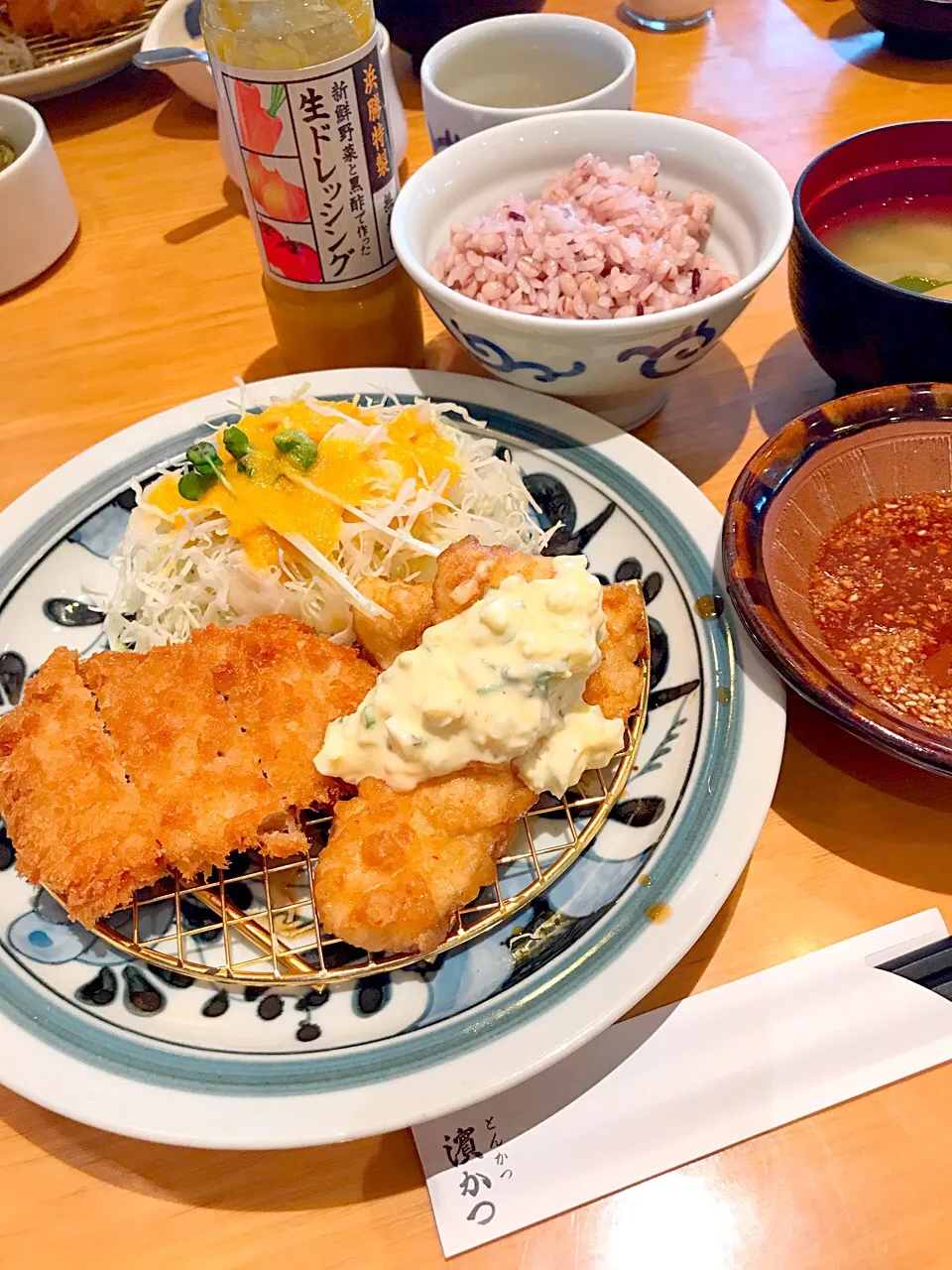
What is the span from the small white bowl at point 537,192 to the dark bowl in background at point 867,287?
11 centimetres

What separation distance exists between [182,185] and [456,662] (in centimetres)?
247

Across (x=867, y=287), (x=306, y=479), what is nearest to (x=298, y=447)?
(x=306, y=479)

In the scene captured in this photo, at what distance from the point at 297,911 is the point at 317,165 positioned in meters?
1.38

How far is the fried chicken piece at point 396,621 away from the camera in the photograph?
1.50 metres

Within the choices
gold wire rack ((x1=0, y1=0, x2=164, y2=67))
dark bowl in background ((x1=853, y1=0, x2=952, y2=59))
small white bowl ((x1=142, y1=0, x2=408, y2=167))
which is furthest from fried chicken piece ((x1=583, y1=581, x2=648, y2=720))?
gold wire rack ((x1=0, y1=0, x2=164, y2=67))

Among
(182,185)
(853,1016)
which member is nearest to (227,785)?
(853,1016)

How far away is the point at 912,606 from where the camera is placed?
59.2 inches

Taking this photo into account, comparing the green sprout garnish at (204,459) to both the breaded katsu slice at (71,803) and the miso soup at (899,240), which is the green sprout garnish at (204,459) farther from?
the miso soup at (899,240)

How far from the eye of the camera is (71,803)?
1364 mm

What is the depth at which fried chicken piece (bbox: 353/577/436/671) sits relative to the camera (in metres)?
1.50

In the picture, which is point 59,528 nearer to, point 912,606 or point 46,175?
point 46,175

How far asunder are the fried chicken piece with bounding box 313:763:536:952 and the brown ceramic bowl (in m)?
0.49

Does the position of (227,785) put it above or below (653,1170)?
above

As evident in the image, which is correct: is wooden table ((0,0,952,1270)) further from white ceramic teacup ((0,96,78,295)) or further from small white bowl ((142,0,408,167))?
small white bowl ((142,0,408,167))
